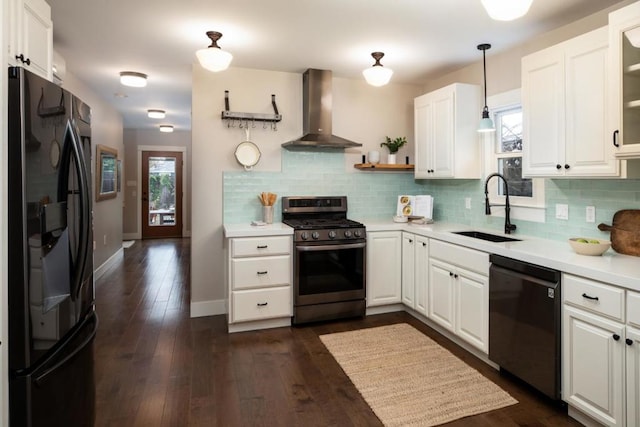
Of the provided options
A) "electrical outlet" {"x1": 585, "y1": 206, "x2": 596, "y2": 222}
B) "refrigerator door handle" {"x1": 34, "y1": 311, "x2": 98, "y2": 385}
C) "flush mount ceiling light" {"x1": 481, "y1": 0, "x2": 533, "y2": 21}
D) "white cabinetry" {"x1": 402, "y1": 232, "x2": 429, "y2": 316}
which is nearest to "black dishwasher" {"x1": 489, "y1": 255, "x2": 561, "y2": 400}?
"electrical outlet" {"x1": 585, "y1": 206, "x2": 596, "y2": 222}

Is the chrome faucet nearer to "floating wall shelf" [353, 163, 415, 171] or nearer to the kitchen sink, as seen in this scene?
the kitchen sink

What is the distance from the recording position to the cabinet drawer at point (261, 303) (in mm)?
3455

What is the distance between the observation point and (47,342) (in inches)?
61.7

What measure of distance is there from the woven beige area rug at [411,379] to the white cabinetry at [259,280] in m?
0.56

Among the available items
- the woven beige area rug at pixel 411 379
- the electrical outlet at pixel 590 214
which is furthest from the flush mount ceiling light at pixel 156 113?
the electrical outlet at pixel 590 214

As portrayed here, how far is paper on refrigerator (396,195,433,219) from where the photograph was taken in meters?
4.13

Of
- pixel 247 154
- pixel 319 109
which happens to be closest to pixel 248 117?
pixel 247 154

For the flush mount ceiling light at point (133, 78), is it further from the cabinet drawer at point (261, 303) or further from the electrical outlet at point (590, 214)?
the electrical outlet at point (590, 214)

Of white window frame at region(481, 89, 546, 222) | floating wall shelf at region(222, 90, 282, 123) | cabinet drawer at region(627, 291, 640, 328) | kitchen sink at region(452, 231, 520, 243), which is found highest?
floating wall shelf at region(222, 90, 282, 123)

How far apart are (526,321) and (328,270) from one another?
1.76 m

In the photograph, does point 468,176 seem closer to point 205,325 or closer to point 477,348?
point 477,348

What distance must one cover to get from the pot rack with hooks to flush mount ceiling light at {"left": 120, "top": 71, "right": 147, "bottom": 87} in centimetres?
113

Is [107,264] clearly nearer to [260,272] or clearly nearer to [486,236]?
[260,272]

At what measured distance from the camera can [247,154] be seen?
4016 millimetres
